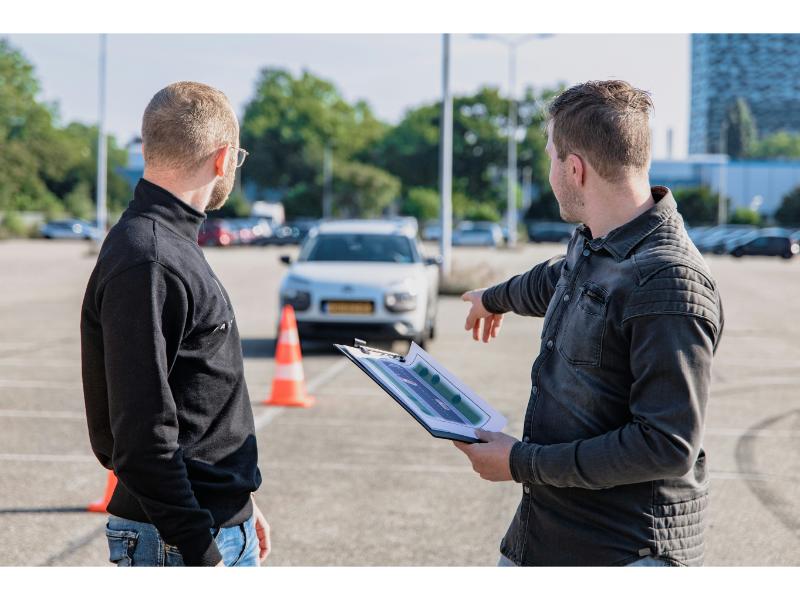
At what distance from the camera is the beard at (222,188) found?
2705mm

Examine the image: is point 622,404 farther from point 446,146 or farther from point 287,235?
point 287,235

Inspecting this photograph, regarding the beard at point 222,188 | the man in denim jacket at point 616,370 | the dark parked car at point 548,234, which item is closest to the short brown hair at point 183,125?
the beard at point 222,188

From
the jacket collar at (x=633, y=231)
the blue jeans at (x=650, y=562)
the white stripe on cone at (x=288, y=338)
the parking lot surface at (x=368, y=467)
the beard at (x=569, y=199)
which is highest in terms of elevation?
the beard at (x=569, y=199)

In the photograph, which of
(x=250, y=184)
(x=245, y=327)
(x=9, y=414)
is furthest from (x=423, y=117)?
(x=9, y=414)

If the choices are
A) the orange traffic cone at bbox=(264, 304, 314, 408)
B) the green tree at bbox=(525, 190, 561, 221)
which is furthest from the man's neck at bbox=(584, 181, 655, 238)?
the green tree at bbox=(525, 190, 561, 221)

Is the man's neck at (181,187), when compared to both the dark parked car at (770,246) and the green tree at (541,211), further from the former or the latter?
the green tree at (541,211)

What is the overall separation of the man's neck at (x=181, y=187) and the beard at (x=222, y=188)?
0.20 feet

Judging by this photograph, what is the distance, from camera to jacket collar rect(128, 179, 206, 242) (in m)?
2.54

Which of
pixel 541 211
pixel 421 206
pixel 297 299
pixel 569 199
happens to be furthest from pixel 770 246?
pixel 569 199

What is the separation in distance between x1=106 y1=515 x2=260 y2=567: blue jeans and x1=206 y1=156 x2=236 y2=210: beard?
2.64ft

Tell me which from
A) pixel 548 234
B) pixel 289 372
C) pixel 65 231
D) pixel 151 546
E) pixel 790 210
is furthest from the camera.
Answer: pixel 790 210

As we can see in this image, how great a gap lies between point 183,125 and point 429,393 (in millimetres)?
860

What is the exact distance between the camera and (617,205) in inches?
96.9

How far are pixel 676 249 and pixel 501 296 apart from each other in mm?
859
